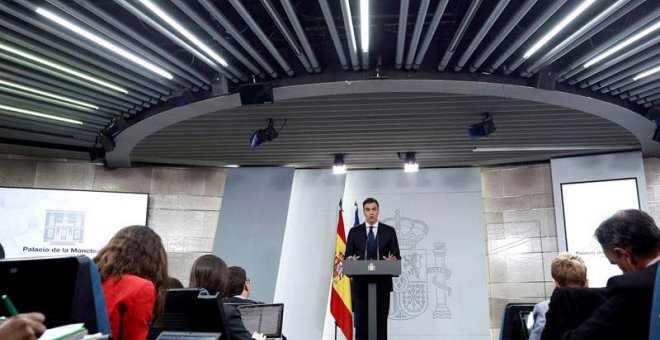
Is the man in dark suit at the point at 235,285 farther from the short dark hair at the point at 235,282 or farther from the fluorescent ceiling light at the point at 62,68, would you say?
the fluorescent ceiling light at the point at 62,68

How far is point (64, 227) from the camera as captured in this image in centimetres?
639

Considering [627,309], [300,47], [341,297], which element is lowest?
[341,297]

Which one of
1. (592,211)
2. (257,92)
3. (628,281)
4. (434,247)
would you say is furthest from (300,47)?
(592,211)

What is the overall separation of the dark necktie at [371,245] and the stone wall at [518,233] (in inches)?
95.5

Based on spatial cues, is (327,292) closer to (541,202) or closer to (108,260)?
(541,202)

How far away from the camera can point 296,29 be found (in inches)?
143

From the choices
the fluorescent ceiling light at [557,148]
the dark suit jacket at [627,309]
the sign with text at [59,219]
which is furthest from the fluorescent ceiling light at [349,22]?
the sign with text at [59,219]

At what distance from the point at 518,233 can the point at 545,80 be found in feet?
9.73

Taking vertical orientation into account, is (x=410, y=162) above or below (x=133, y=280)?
above

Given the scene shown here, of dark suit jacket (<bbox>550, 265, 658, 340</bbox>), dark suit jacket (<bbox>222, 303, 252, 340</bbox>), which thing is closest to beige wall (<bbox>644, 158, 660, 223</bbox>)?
dark suit jacket (<bbox>550, 265, 658, 340</bbox>)

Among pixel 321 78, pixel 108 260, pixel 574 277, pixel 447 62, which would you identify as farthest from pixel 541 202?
pixel 108 260

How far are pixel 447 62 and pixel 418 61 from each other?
0.76ft

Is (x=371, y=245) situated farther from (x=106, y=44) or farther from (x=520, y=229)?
(x=106, y=44)

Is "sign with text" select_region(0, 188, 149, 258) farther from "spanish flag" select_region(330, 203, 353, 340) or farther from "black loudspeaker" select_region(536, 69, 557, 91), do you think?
"black loudspeaker" select_region(536, 69, 557, 91)
